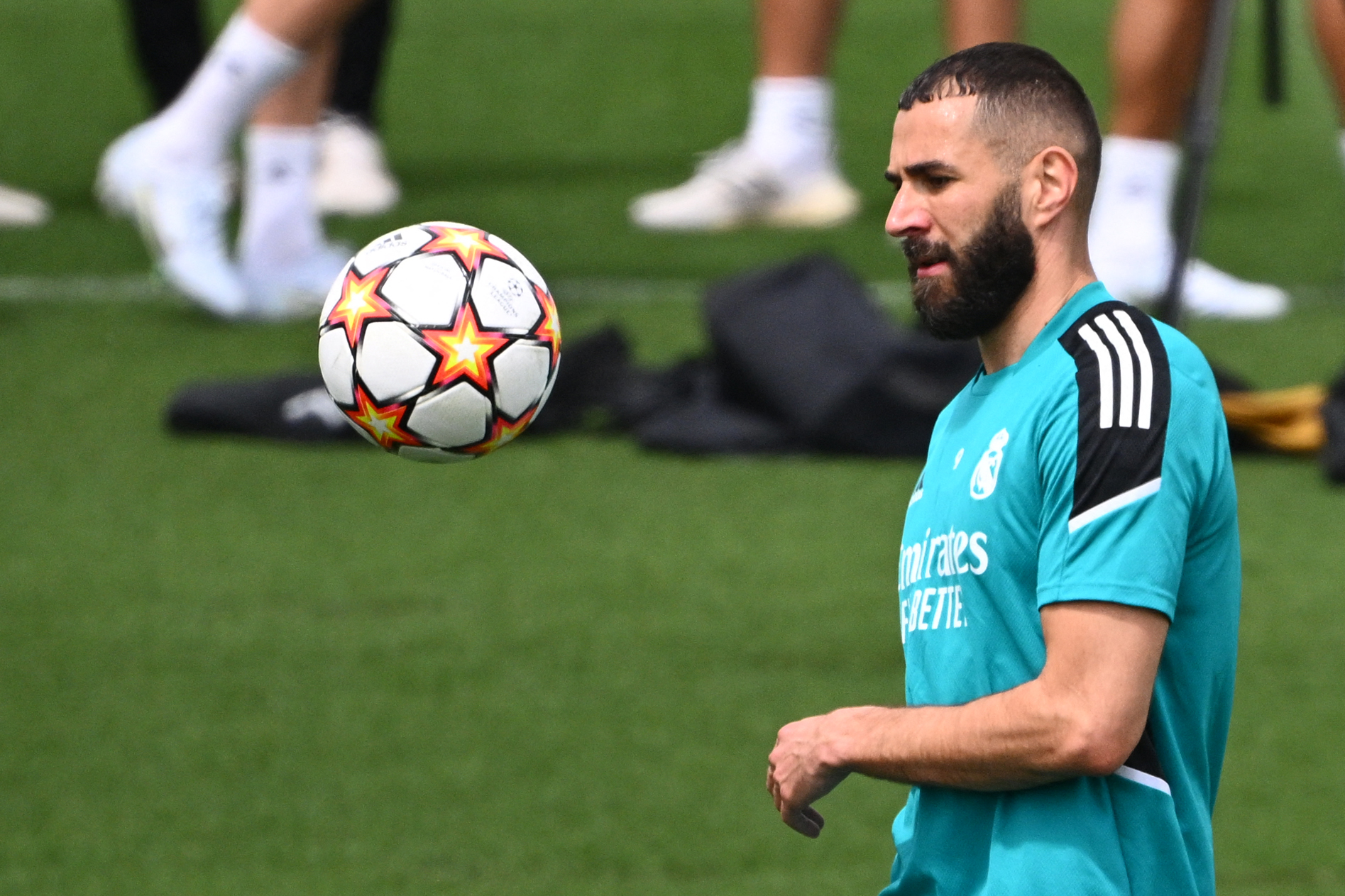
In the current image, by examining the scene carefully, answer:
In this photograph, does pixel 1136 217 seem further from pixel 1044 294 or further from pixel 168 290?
pixel 1044 294

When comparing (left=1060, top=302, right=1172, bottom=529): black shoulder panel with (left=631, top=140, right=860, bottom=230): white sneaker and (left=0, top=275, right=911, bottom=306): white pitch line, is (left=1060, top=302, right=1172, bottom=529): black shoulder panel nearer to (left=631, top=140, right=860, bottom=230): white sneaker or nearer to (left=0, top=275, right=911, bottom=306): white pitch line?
(left=0, top=275, right=911, bottom=306): white pitch line

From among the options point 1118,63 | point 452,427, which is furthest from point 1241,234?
point 452,427

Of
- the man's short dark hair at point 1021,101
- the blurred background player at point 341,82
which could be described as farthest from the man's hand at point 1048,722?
the blurred background player at point 341,82

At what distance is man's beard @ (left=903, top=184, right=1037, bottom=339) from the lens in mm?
2100

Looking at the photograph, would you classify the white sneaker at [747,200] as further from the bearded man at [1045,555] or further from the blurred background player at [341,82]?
the bearded man at [1045,555]

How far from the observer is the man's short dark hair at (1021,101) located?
6.84 feet

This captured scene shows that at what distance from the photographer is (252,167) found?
7.02 m

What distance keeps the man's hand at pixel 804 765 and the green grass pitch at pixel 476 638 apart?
53.3 inches

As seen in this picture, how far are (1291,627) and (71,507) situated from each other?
307cm

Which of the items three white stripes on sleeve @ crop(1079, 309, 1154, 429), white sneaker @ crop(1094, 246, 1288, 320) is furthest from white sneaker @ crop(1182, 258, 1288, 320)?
three white stripes on sleeve @ crop(1079, 309, 1154, 429)

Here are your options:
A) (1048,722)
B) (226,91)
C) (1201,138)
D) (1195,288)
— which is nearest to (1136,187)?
(1195,288)

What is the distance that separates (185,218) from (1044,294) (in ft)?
16.5

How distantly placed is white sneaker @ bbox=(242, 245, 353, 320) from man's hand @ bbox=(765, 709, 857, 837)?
5114 mm

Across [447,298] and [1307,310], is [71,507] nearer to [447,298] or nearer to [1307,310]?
[447,298]
